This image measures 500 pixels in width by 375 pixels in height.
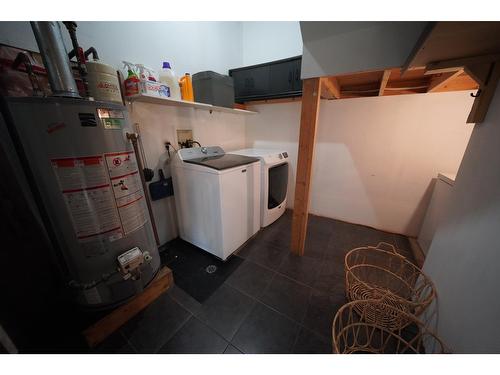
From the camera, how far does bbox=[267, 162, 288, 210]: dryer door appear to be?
2.22 metres

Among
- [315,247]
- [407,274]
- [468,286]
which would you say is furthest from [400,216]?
[468,286]

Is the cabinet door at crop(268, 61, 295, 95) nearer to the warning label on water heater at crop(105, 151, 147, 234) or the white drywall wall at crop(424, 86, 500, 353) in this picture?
the white drywall wall at crop(424, 86, 500, 353)

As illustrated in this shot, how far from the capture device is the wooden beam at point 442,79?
118 cm

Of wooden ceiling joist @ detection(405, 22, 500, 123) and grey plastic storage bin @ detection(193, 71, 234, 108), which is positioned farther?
grey plastic storage bin @ detection(193, 71, 234, 108)

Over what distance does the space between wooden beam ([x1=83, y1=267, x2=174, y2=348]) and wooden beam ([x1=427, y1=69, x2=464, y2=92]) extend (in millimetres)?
2541

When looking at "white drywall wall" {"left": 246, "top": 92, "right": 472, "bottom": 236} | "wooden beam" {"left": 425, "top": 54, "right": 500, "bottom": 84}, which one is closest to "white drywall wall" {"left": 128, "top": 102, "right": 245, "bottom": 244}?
"white drywall wall" {"left": 246, "top": 92, "right": 472, "bottom": 236}

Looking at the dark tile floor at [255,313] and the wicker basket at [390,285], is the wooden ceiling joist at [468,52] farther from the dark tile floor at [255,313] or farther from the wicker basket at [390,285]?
the dark tile floor at [255,313]

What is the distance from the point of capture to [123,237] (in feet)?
3.49

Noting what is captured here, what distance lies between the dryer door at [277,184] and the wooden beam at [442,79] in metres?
1.53

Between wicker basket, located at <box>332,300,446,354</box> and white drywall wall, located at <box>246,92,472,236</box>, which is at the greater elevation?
white drywall wall, located at <box>246,92,472,236</box>

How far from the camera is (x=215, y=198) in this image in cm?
147

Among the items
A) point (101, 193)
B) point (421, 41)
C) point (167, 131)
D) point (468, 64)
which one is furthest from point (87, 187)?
point (468, 64)

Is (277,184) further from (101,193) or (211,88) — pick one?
(101,193)

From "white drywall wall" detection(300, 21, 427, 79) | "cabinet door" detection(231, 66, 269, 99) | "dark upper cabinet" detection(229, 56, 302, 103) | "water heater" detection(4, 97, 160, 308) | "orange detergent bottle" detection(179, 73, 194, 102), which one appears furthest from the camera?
"cabinet door" detection(231, 66, 269, 99)
